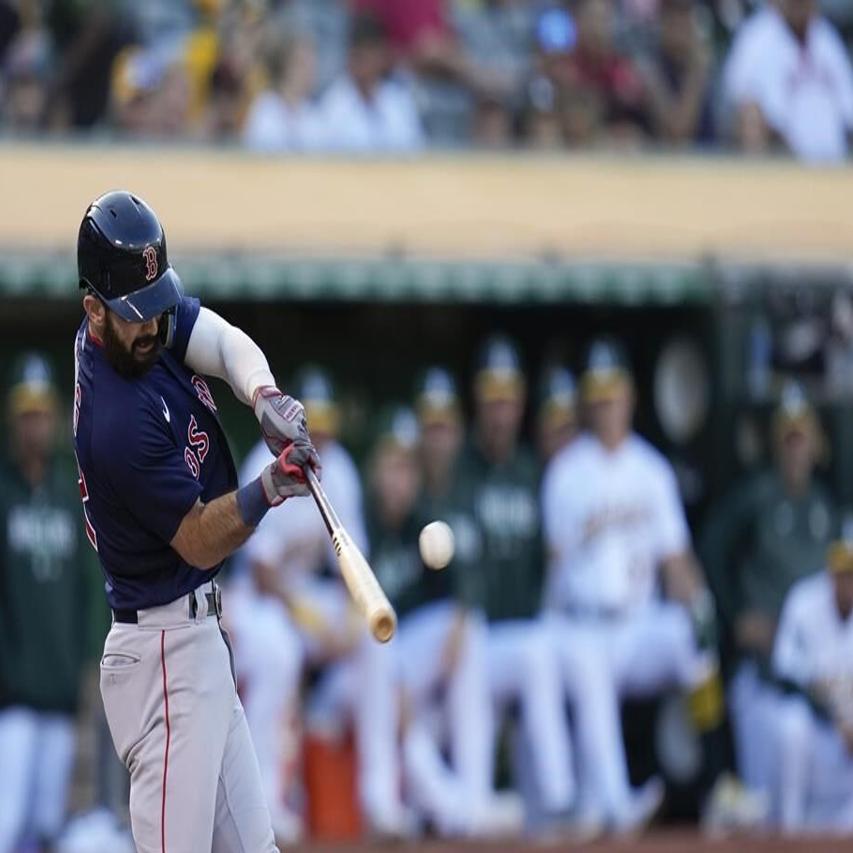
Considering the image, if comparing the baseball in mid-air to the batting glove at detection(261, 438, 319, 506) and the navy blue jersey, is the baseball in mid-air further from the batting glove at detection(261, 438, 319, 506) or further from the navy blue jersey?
the navy blue jersey

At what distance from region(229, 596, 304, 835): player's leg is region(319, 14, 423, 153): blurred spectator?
2.46 m

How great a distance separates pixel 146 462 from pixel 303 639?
4101 mm

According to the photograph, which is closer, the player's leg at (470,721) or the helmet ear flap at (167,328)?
the helmet ear flap at (167,328)

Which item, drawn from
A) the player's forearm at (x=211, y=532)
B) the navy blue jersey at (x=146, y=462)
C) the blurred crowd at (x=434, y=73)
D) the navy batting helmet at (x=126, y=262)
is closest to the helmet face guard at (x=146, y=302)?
the navy batting helmet at (x=126, y=262)

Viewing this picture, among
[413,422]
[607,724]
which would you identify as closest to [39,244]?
[413,422]

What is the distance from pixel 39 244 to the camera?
27.4 ft

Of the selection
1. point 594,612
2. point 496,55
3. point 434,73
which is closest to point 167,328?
point 594,612

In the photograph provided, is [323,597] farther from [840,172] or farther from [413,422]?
[840,172]

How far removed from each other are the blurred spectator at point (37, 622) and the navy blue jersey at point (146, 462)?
3520 mm

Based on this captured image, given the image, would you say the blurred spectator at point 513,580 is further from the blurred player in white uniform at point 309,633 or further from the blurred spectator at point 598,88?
the blurred spectator at point 598,88

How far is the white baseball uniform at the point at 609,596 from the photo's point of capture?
328 inches

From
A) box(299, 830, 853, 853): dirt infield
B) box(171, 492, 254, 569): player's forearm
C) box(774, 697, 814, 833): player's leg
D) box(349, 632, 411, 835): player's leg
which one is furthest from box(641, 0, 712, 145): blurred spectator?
box(171, 492, 254, 569): player's forearm

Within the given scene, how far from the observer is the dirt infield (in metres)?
7.68

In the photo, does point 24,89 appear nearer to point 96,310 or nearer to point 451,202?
point 451,202
